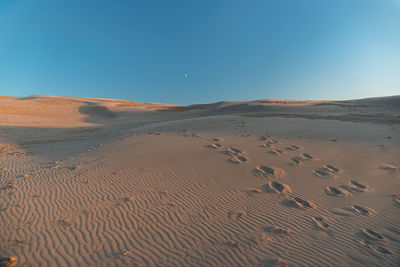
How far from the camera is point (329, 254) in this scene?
2746 mm

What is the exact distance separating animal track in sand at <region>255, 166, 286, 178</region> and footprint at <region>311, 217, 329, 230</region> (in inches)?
67.7

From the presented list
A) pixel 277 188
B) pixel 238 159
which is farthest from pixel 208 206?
pixel 238 159

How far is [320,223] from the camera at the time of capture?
3352 millimetres

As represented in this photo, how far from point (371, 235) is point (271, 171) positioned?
254 centimetres

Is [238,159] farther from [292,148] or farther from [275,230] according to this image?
[275,230]

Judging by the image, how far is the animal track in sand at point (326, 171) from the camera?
16.8 feet

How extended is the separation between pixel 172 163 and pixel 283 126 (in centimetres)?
740

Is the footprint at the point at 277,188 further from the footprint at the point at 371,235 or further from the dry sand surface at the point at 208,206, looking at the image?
the footprint at the point at 371,235

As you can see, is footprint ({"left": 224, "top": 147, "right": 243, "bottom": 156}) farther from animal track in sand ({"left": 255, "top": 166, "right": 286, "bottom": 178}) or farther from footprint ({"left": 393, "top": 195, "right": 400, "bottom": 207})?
footprint ({"left": 393, "top": 195, "right": 400, "bottom": 207})

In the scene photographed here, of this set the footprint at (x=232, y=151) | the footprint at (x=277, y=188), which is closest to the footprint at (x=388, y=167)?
the footprint at (x=277, y=188)

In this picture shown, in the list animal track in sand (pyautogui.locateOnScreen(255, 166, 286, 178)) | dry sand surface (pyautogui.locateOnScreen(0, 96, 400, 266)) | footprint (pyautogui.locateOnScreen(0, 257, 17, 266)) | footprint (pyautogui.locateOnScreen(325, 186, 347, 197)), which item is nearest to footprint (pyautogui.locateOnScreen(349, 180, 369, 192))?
dry sand surface (pyautogui.locateOnScreen(0, 96, 400, 266))

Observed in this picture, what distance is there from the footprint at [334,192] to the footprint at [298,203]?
0.70 metres

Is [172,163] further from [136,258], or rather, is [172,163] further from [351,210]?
[351,210]

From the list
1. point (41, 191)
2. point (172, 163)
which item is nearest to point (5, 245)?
point (41, 191)
